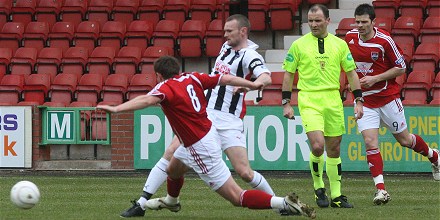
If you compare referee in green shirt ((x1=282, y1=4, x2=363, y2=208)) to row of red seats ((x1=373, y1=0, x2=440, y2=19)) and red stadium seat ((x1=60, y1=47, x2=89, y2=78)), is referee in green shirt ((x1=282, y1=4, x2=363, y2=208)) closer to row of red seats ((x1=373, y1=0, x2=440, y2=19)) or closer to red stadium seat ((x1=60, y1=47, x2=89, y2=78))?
row of red seats ((x1=373, y1=0, x2=440, y2=19))

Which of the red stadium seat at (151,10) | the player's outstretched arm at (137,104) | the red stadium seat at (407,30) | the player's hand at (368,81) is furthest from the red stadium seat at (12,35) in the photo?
the player's outstretched arm at (137,104)

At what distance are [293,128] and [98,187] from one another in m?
3.75

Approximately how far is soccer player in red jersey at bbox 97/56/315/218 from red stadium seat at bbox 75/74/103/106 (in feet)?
35.4

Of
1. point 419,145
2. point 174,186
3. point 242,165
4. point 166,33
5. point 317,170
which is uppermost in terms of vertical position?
point 166,33

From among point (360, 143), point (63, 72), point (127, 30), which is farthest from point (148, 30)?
point (360, 143)

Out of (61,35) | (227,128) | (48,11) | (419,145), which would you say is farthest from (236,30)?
(48,11)

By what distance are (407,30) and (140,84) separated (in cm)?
514

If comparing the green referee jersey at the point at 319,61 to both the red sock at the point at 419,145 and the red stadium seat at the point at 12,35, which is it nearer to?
the red sock at the point at 419,145

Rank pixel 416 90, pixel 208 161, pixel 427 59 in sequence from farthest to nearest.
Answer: pixel 427 59 < pixel 416 90 < pixel 208 161

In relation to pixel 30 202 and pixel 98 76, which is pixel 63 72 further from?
pixel 30 202

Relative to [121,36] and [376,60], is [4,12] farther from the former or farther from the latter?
[376,60]

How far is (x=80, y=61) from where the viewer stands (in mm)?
21453

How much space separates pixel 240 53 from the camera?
10.4 metres

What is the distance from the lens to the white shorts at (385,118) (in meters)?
12.0
